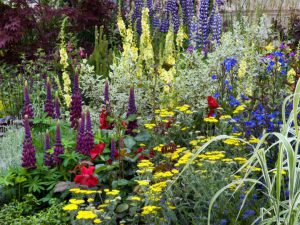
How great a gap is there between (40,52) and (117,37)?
1637 mm

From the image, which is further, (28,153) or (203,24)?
(203,24)

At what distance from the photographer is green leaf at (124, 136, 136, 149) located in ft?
14.7

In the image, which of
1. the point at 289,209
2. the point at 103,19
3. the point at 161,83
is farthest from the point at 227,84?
the point at 103,19

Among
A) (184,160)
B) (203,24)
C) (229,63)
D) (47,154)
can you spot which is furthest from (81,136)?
(203,24)

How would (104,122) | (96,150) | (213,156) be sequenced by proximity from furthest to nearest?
(104,122) < (96,150) < (213,156)

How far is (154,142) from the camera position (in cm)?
461

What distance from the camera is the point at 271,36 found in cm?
793

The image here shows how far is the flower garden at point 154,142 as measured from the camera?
11.2 feet

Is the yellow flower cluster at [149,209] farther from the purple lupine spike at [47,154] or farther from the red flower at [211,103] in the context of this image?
the red flower at [211,103]

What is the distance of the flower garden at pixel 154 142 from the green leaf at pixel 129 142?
1cm

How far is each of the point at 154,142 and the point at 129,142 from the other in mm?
200

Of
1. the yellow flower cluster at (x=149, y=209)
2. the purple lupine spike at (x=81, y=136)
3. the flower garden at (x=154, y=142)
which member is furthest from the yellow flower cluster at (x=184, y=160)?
the purple lupine spike at (x=81, y=136)

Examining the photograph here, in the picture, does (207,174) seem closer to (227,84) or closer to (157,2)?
(227,84)

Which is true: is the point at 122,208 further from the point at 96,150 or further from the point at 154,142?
the point at 154,142
